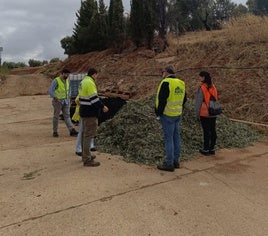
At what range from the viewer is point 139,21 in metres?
22.2

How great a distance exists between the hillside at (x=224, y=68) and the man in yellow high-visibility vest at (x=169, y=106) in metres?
4.33

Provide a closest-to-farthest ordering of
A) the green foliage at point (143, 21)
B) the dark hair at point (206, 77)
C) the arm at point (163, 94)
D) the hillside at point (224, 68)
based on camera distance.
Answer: the arm at point (163, 94) < the dark hair at point (206, 77) < the hillside at point (224, 68) < the green foliage at point (143, 21)

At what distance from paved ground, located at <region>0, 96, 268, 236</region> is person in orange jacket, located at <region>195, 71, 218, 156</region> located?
0.91 ft

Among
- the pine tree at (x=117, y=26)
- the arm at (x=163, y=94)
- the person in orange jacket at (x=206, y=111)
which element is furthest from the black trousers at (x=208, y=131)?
the pine tree at (x=117, y=26)

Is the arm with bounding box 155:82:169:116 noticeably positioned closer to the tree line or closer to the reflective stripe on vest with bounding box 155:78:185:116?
the reflective stripe on vest with bounding box 155:78:185:116

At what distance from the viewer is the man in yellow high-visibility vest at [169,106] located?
6.45m

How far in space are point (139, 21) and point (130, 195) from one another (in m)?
18.0

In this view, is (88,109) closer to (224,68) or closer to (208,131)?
(208,131)

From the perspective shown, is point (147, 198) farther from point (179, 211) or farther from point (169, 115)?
point (169, 115)

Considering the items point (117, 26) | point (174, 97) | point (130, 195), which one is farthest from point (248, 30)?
point (117, 26)

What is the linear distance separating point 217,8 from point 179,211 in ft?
135

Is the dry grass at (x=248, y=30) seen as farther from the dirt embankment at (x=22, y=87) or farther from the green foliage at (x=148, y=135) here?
the dirt embankment at (x=22, y=87)

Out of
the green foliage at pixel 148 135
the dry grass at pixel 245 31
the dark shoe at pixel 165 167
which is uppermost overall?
the dry grass at pixel 245 31

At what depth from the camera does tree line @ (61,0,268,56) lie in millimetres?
22172
